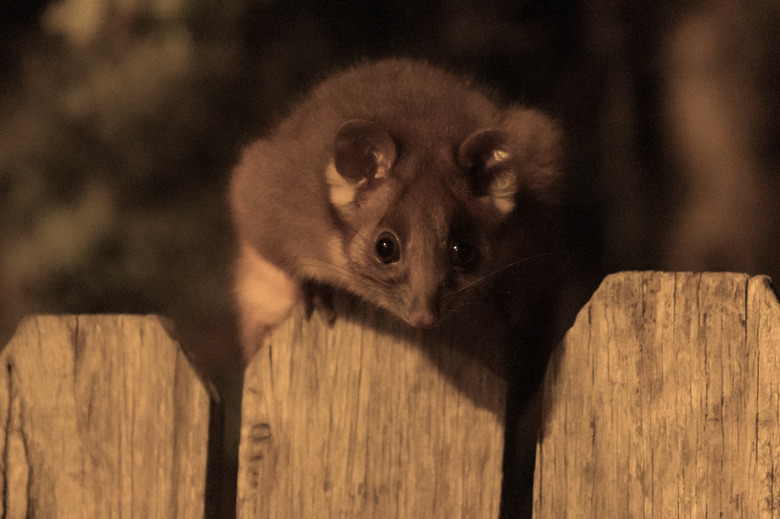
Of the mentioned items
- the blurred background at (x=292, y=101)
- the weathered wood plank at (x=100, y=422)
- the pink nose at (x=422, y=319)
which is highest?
the blurred background at (x=292, y=101)

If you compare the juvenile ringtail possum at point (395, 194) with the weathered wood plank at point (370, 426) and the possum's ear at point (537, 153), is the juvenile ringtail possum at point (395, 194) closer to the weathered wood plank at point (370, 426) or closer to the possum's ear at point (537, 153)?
the possum's ear at point (537, 153)

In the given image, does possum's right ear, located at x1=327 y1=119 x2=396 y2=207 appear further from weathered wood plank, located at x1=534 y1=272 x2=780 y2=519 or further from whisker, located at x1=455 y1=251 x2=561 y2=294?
weathered wood plank, located at x1=534 y1=272 x2=780 y2=519

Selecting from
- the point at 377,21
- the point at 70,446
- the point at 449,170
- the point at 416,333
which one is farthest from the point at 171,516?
the point at 377,21

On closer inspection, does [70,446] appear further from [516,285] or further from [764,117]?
[764,117]

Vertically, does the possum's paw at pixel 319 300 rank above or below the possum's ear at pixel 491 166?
below

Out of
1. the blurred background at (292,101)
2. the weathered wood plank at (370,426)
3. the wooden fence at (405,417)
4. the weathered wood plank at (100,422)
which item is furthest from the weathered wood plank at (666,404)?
the blurred background at (292,101)
